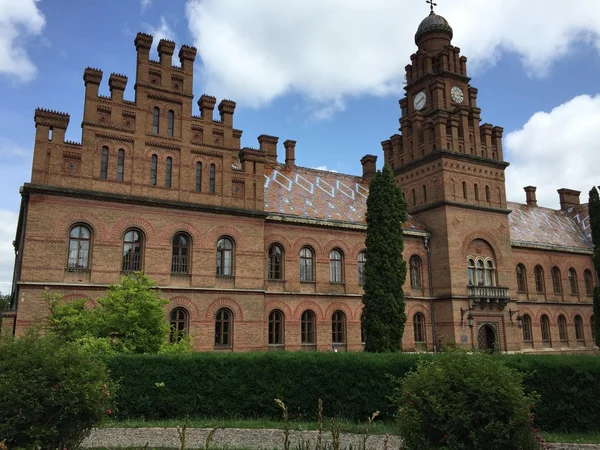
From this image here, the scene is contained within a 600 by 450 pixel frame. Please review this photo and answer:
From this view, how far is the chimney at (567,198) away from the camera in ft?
167

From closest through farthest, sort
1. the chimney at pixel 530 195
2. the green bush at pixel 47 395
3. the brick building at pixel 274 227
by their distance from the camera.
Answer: the green bush at pixel 47 395, the brick building at pixel 274 227, the chimney at pixel 530 195

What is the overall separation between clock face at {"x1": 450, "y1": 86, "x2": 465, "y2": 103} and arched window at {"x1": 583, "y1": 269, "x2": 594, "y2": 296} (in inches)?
740

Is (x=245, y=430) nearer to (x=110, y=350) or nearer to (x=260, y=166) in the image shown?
(x=110, y=350)

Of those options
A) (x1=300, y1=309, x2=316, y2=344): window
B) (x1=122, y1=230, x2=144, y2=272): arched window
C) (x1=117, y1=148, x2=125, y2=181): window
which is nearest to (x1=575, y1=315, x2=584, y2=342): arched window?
(x1=300, y1=309, x2=316, y2=344): window

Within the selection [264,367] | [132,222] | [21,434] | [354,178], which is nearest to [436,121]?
[354,178]

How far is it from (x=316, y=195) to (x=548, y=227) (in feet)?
76.8

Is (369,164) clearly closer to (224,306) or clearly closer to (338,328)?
(338,328)

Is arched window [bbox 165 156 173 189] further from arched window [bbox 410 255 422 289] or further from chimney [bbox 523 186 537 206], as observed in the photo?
chimney [bbox 523 186 537 206]

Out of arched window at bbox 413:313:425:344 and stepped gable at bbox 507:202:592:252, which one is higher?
stepped gable at bbox 507:202:592:252

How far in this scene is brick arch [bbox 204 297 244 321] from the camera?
24.5m

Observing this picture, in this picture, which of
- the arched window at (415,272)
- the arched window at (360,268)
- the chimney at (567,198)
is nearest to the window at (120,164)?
the arched window at (360,268)

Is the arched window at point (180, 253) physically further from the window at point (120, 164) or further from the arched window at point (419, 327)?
the arched window at point (419, 327)

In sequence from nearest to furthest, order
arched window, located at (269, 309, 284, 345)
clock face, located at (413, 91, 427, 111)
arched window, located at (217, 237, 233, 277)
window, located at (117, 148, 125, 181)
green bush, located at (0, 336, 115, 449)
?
1. green bush, located at (0, 336, 115, 449)
2. window, located at (117, 148, 125, 181)
3. arched window, located at (217, 237, 233, 277)
4. arched window, located at (269, 309, 284, 345)
5. clock face, located at (413, 91, 427, 111)

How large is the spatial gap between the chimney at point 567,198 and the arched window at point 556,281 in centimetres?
1179
